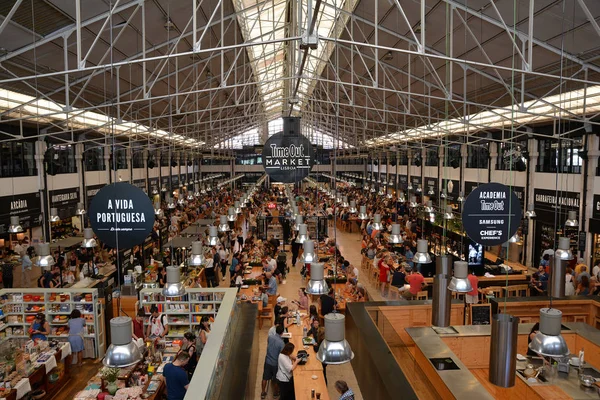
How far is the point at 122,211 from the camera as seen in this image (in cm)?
536

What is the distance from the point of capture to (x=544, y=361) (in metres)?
7.24

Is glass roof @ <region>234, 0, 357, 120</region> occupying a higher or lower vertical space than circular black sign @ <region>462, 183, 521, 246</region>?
higher

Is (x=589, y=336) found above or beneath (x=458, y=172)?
beneath

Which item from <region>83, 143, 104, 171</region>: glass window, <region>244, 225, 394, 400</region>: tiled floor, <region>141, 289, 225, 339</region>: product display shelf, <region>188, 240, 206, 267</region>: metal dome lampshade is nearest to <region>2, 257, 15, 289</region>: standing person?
<region>141, 289, 225, 339</region>: product display shelf

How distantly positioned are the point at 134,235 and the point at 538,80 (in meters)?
11.4

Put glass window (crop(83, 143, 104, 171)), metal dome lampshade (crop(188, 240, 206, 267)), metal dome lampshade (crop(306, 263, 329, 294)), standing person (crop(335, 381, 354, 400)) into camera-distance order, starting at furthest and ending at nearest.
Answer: glass window (crop(83, 143, 104, 171)), metal dome lampshade (crop(188, 240, 206, 267)), metal dome lampshade (crop(306, 263, 329, 294)), standing person (crop(335, 381, 354, 400))

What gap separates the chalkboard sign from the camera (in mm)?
9258

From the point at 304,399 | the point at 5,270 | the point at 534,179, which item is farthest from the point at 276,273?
the point at 534,179

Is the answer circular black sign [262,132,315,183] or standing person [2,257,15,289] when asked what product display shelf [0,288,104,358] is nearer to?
standing person [2,257,15,289]

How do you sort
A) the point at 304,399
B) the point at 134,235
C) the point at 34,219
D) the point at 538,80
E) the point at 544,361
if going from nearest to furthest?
the point at 134,235
the point at 304,399
the point at 544,361
the point at 538,80
the point at 34,219

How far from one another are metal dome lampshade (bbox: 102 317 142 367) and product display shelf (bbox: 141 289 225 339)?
4.54 metres

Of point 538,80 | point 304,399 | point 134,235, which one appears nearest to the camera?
point 134,235

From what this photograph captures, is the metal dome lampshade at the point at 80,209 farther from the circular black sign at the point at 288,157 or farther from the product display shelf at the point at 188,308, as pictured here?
the circular black sign at the point at 288,157

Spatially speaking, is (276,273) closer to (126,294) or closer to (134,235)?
(126,294)
